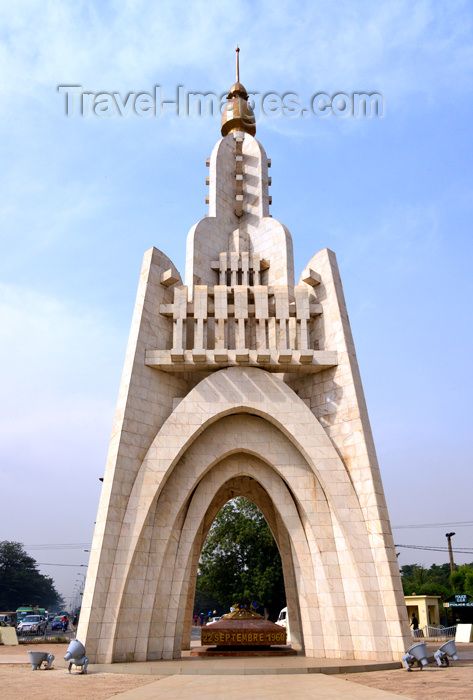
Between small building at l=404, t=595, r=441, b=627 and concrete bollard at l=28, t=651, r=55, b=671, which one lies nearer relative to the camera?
concrete bollard at l=28, t=651, r=55, b=671

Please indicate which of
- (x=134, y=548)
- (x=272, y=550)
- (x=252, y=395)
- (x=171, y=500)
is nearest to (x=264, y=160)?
(x=252, y=395)

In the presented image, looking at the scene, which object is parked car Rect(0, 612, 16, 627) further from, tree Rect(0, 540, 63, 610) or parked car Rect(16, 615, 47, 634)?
tree Rect(0, 540, 63, 610)

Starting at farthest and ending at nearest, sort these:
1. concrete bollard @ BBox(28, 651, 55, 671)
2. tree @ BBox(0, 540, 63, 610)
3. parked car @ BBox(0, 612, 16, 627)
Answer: tree @ BBox(0, 540, 63, 610)
parked car @ BBox(0, 612, 16, 627)
concrete bollard @ BBox(28, 651, 55, 671)

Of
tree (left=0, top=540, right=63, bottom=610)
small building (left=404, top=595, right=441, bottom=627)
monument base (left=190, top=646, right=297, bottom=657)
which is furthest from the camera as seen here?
tree (left=0, top=540, right=63, bottom=610)

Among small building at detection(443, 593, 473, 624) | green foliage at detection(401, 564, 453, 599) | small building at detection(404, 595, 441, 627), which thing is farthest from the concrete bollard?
green foliage at detection(401, 564, 453, 599)

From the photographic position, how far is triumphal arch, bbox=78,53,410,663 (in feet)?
45.8

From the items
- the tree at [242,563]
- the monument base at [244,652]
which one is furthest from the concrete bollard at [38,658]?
the tree at [242,563]

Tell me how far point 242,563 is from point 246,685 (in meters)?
Result: 25.2

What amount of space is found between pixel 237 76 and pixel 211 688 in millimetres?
21042

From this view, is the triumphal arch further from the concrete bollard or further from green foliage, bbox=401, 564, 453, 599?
green foliage, bbox=401, 564, 453, 599

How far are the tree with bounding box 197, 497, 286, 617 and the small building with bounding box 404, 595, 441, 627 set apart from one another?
7933 millimetres

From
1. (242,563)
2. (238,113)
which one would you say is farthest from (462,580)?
(238,113)

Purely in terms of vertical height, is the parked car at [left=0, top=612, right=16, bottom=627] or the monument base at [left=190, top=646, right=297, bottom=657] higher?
the parked car at [left=0, top=612, right=16, bottom=627]

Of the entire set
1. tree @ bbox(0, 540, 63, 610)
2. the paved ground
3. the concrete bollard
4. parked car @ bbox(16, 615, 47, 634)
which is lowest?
the paved ground
